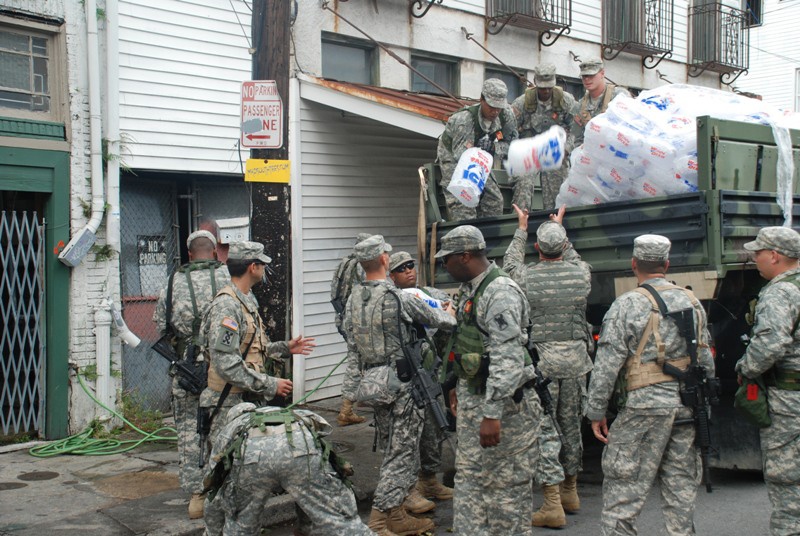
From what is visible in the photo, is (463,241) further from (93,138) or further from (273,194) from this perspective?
(93,138)

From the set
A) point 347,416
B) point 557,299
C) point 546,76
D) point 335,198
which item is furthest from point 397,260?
point 335,198

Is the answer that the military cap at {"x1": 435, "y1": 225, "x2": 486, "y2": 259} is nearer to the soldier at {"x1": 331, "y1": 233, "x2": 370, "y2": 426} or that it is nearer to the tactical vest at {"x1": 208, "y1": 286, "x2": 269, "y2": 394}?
the tactical vest at {"x1": 208, "y1": 286, "x2": 269, "y2": 394}

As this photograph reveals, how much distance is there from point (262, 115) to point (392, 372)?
6.24 feet

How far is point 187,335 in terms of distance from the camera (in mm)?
6113

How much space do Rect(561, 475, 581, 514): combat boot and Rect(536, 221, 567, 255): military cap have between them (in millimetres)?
1589

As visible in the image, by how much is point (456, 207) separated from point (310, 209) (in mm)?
3145

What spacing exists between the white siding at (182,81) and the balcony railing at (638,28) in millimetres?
7157

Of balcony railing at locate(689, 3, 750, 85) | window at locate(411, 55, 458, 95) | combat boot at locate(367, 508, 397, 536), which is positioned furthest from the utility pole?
balcony railing at locate(689, 3, 750, 85)

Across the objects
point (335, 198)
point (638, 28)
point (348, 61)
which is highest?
point (638, 28)

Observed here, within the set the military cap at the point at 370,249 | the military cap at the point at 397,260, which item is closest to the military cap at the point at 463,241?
the military cap at the point at 370,249

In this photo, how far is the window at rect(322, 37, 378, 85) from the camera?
10.4m

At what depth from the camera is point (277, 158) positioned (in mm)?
5711

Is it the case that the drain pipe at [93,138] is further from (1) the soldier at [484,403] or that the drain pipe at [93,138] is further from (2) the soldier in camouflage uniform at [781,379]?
(2) the soldier in camouflage uniform at [781,379]

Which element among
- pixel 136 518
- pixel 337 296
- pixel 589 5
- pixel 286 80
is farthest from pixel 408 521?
pixel 589 5
